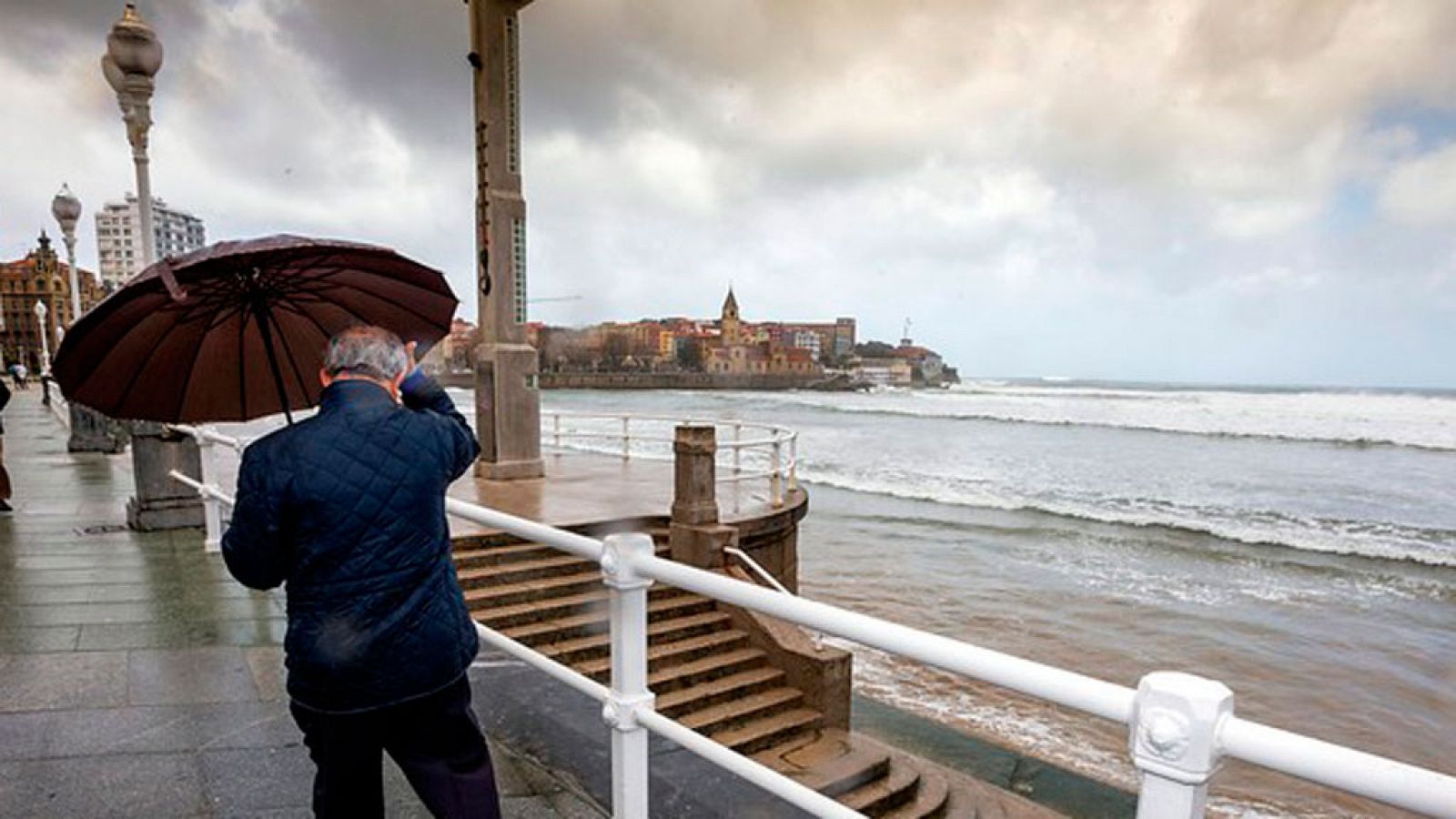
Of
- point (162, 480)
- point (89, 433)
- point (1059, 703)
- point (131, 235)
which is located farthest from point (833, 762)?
point (131, 235)

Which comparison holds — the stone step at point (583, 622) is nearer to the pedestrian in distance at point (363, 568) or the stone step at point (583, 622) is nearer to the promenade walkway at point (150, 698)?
the promenade walkway at point (150, 698)

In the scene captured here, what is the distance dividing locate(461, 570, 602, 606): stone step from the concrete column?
165 inches

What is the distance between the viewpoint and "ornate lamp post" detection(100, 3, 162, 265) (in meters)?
6.80

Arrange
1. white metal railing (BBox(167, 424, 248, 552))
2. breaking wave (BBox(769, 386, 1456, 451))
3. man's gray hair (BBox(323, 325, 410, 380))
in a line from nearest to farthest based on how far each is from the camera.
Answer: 1. man's gray hair (BBox(323, 325, 410, 380))
2. white metal railing (BBox(167, 424, 248, 552))
3. breaking wave (BBox(769, 386, 1456, 451))

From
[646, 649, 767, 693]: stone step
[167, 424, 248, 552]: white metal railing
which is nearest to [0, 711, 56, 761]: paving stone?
[167, 424, 248, 552]: white metal railing

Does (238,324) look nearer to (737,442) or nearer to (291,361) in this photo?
(291,361)

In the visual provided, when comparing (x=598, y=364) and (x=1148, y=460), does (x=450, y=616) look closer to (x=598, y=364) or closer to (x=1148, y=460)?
(x=1148, y=460)

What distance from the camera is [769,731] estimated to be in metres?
6.92

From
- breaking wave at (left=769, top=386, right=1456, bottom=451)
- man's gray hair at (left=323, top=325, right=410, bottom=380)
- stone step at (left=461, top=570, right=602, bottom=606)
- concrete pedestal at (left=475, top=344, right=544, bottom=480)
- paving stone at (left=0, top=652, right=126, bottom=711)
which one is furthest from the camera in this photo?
breaking wave at (left=769, top=386, right=1456, bottom=451)

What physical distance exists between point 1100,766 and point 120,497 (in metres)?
11.8

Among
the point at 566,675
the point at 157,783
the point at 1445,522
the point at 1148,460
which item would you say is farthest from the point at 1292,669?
the point at 1148,460

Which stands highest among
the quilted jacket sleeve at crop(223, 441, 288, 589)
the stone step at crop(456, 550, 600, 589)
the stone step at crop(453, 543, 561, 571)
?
the quilted jacket sleeve at crop(223, 441, 288, 589)

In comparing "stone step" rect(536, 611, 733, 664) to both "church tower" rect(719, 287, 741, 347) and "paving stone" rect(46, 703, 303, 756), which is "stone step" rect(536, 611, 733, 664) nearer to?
"paving stone" rect(46, 703, 303, 756)

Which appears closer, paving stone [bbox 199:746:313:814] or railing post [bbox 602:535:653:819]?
railing post [bbox 602:535:653:819]
